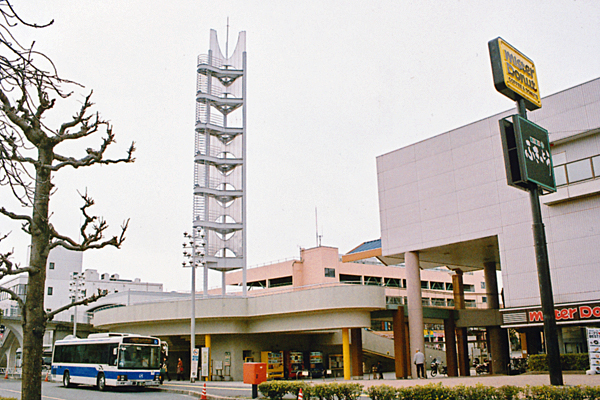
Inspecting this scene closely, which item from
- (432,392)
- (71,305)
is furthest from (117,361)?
(71,305)

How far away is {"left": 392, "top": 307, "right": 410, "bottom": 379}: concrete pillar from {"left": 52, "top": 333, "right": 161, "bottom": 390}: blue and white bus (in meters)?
14.5

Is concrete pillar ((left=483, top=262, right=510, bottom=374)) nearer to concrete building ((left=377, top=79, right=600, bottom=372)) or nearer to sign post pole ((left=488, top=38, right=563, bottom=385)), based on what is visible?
concrete building ((left=377, top=79, right=600, bottom=372))

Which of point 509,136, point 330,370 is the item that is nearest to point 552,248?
point 509,136

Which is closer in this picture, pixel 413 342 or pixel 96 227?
pixel 96 227

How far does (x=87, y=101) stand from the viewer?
31.5 feet

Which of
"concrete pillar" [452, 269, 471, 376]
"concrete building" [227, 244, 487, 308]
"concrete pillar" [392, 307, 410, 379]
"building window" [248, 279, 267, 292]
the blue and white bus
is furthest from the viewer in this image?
"building window" [248, 279, 267, 292]

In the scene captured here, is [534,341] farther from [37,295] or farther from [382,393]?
[37,295]

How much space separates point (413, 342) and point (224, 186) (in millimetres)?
19749

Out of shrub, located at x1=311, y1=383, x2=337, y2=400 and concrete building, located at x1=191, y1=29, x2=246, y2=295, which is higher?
concrete building, located at x1=191, y1=29, x2=246, y2=295

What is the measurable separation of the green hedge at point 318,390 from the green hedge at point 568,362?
513 inches

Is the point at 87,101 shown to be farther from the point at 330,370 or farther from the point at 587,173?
the point at 330,370

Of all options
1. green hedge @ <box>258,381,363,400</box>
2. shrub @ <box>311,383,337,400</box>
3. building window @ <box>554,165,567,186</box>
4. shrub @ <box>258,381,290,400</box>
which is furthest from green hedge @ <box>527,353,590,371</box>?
Result: shrub @ <box>258,381,290,400</box>

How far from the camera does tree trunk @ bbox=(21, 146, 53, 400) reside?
8.65 m

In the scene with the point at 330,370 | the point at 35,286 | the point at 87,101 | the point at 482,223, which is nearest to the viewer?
the point at 35,286
